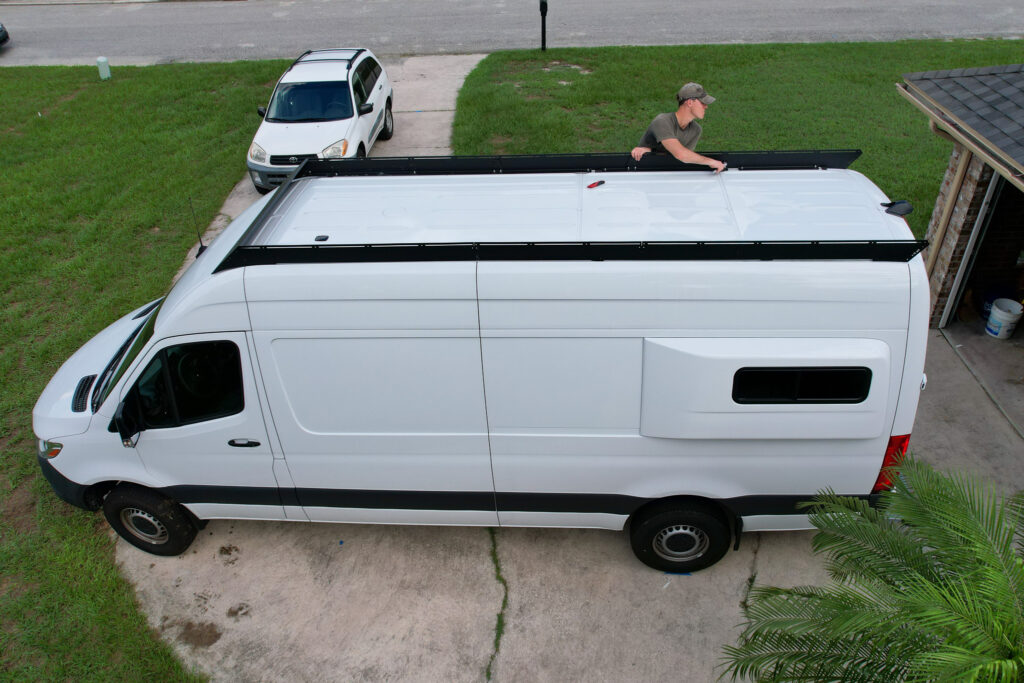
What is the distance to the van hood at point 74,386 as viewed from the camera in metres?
5.23

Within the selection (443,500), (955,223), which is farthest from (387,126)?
(443,500)

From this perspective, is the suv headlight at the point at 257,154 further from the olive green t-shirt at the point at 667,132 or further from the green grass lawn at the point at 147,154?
the olive green t-shirt at the point at 667,132

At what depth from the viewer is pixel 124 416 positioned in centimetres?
480

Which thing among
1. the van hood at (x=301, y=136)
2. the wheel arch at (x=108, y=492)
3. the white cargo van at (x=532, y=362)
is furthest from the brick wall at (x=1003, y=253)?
the van hood at (x=301, y=136)

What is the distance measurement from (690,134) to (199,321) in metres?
4.32

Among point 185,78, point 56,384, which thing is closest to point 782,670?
point 56,384

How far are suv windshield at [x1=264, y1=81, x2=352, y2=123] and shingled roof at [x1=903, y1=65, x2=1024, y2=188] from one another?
7897mm

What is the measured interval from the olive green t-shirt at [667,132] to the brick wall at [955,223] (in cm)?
297

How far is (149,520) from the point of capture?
5.52 m

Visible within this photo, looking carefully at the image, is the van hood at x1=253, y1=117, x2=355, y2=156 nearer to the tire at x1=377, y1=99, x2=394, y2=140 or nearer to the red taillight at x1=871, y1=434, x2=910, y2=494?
the tire at x1=377, y1=99, x2=394, y2=140

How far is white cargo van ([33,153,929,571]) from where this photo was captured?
4.29 meters

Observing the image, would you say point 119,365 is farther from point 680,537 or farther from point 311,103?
point 311,103

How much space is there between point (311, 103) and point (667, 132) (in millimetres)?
7304

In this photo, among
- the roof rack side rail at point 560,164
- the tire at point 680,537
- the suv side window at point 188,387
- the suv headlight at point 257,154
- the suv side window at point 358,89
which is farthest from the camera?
the suv side window at point 358,89
